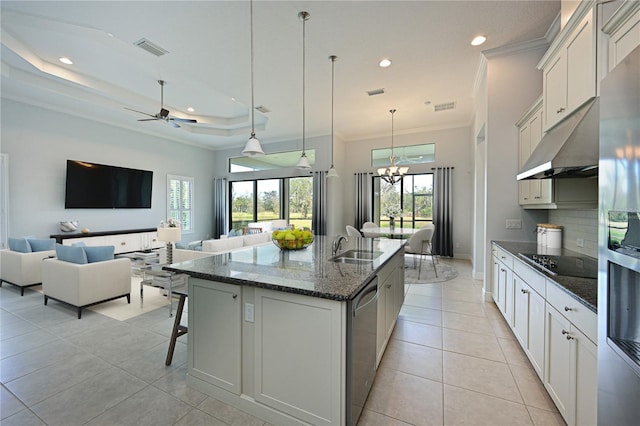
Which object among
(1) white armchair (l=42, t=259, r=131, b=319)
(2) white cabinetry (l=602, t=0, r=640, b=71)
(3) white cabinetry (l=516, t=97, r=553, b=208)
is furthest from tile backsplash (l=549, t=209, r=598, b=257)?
(1) white armchair (l=42, t=259, r=131, b=319)

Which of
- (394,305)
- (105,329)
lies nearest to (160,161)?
(105,329)

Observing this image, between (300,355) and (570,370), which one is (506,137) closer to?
(570,370)

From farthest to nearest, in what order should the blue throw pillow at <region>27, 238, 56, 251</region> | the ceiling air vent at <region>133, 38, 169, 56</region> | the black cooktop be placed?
the blue throw pillow at <region>27, 238, 56, 251</region> < the ceiling air vent at <region>133, 38, 169, 56</region> < the black cooktop

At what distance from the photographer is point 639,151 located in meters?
0.81

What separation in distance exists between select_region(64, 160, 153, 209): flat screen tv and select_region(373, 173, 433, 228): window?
21.5 ft

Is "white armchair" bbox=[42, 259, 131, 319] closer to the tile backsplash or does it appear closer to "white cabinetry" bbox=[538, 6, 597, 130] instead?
"white cabinetry" bbox=[538, 6, 597, 130]

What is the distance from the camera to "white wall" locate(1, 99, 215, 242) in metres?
5.17

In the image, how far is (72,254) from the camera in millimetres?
3408

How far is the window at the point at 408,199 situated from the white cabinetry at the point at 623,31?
576cm

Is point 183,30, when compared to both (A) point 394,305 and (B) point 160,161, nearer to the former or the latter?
(A) point 394,305

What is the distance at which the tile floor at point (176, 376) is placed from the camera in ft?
5.68

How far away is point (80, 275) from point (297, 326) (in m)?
3.27

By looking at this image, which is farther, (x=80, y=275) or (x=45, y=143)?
(x=45, y=143)

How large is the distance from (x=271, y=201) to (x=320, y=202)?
6.81 ft
